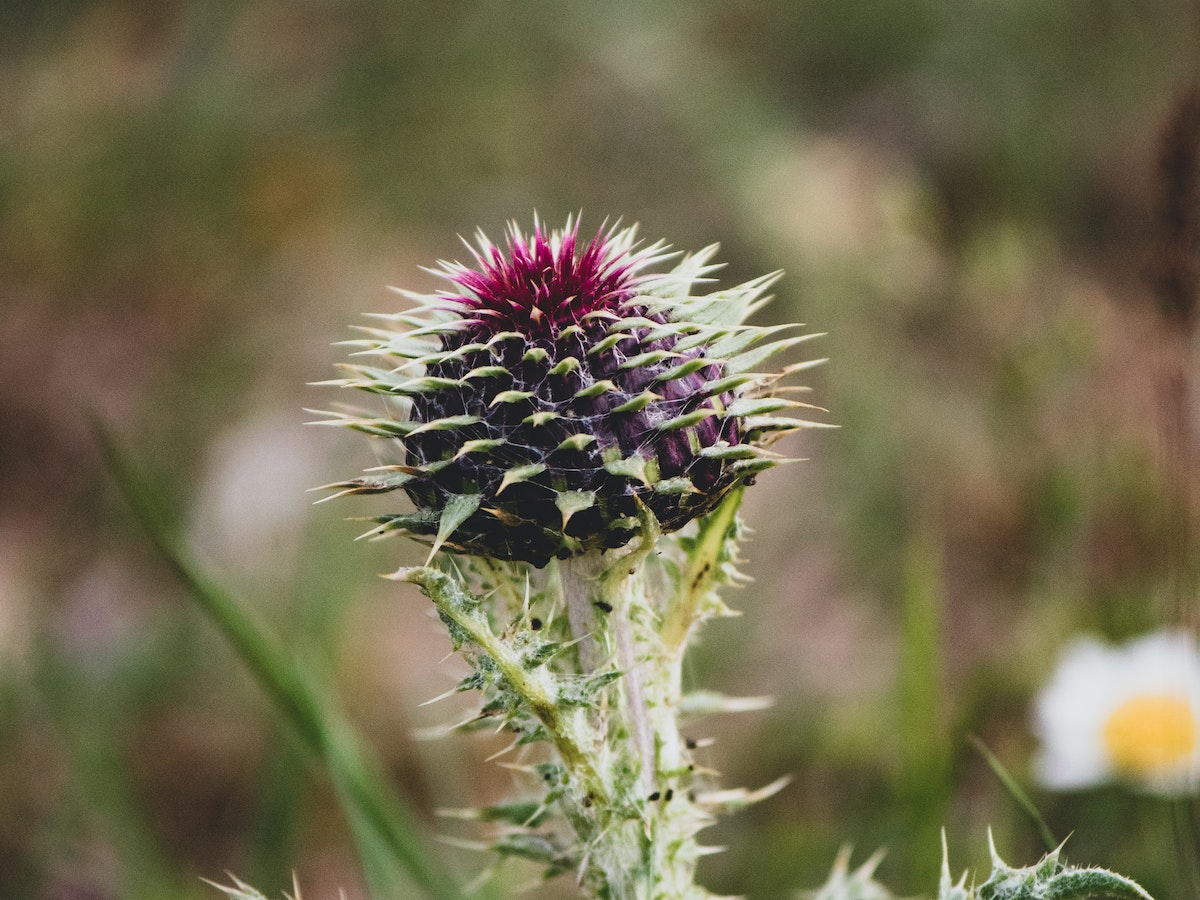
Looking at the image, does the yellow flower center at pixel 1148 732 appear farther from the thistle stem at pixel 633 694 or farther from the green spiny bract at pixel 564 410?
the green spiny bract at pixel 564 410

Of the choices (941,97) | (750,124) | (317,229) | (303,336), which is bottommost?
(303,336)

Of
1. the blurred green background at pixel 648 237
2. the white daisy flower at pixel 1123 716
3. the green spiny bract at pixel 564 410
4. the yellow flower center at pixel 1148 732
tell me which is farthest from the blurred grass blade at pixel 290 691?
the yellow flower center at pixel 1148 732

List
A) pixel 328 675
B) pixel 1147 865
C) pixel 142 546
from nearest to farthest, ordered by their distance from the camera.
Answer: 1. pixel 1147 865
2. pixel 328 675
3. pixel 142 546

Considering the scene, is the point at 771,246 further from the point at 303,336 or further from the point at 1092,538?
the point at 303,336

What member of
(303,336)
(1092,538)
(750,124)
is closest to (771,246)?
(750,124)

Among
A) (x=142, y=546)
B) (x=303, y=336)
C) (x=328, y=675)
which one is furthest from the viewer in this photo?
(x=303, y=336)

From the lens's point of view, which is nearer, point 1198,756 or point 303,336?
point 1198,756

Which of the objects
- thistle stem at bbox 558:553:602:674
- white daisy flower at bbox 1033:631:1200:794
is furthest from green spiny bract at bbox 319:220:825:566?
white daisy flower at bbox 1033:631:1200:794

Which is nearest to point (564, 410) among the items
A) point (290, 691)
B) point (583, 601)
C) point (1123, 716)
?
point (583, 601)
